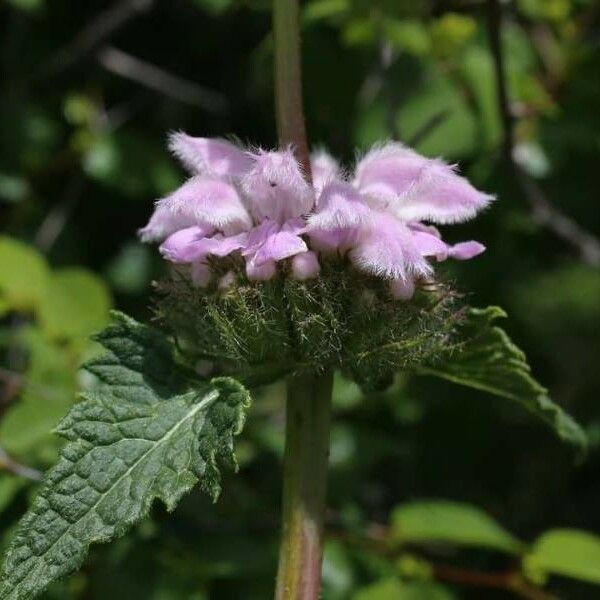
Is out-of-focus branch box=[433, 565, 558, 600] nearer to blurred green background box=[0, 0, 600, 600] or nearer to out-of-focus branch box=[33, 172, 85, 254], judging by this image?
blurred green background box=[0, 0, 600, 600]

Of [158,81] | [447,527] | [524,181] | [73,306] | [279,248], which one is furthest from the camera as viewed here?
[158,81]

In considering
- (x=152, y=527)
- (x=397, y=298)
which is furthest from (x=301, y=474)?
(x=152, y=527)

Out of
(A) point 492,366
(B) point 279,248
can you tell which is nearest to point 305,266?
(B) point 279,248

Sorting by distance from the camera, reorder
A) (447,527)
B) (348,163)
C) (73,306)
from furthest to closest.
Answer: (348,163), (73,306), (447,527)

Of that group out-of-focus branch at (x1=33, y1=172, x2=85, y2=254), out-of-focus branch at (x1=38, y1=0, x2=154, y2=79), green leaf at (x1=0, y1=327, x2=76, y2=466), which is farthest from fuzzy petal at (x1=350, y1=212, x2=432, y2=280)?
out-of-focus branch at (x1=38, y1=0, x2=154, y2=79)

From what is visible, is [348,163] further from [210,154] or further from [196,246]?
[196,246]

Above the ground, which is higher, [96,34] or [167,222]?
[96,34]

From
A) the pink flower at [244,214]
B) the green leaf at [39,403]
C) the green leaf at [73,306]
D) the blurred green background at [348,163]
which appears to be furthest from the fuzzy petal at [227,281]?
the green leaf at [73,306]
